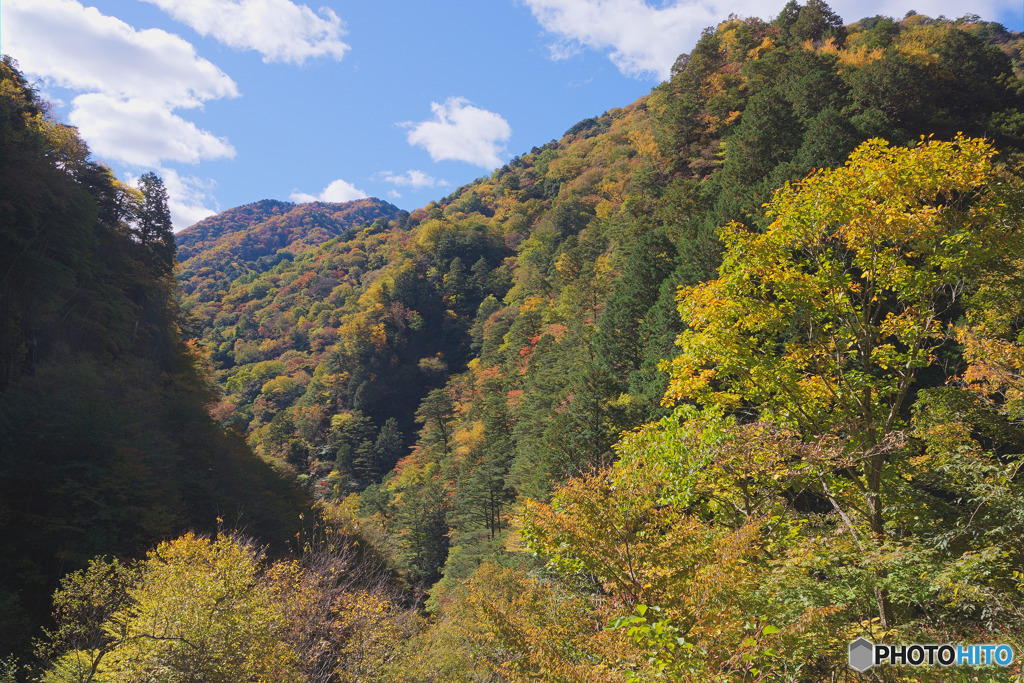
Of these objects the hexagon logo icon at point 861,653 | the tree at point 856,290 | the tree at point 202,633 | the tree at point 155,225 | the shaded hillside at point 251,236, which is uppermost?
the shaded hillside at point 251,236

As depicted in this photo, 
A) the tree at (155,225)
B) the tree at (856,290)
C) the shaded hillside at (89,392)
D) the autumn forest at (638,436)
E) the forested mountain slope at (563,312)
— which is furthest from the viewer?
the tree at (155,225)

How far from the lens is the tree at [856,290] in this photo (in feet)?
21.2

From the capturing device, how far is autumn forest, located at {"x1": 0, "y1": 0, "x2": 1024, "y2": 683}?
246 inches

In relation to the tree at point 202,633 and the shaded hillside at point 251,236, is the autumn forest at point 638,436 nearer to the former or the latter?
the tree at point 202,633

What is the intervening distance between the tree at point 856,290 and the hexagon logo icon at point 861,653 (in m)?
1.23

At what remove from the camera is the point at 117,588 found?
1488 centimetres

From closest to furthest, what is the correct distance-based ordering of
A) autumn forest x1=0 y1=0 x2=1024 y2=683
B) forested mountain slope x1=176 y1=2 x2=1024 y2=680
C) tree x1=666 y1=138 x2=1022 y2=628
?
autumn forest x1=0 y1=0 x2=1024 y2=683, tree x1=666 y1=138 x2=1022 y2=628, forested mountain slope x1=176 y1=2 x2=1024 y2=680

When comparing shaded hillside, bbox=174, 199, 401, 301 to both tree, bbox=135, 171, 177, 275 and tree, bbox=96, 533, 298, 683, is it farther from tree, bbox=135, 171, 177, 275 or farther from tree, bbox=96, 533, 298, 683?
tree, bbox=96, 533, 298, 683

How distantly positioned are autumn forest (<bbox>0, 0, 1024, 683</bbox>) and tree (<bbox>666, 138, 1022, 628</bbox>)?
60 mm

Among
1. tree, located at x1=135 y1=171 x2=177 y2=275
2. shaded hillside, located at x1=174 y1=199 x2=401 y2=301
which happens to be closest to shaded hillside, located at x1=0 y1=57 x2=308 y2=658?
tree, located at x1=135 y1=171 x2=177 y2=275

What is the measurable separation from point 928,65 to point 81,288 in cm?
4858

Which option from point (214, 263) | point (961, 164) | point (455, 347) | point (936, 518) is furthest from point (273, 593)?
point (214, 263)

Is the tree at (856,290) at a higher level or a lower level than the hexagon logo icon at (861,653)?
higher

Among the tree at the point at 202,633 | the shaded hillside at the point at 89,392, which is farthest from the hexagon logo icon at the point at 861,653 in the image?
the shaded hillside at the point at 89,392
